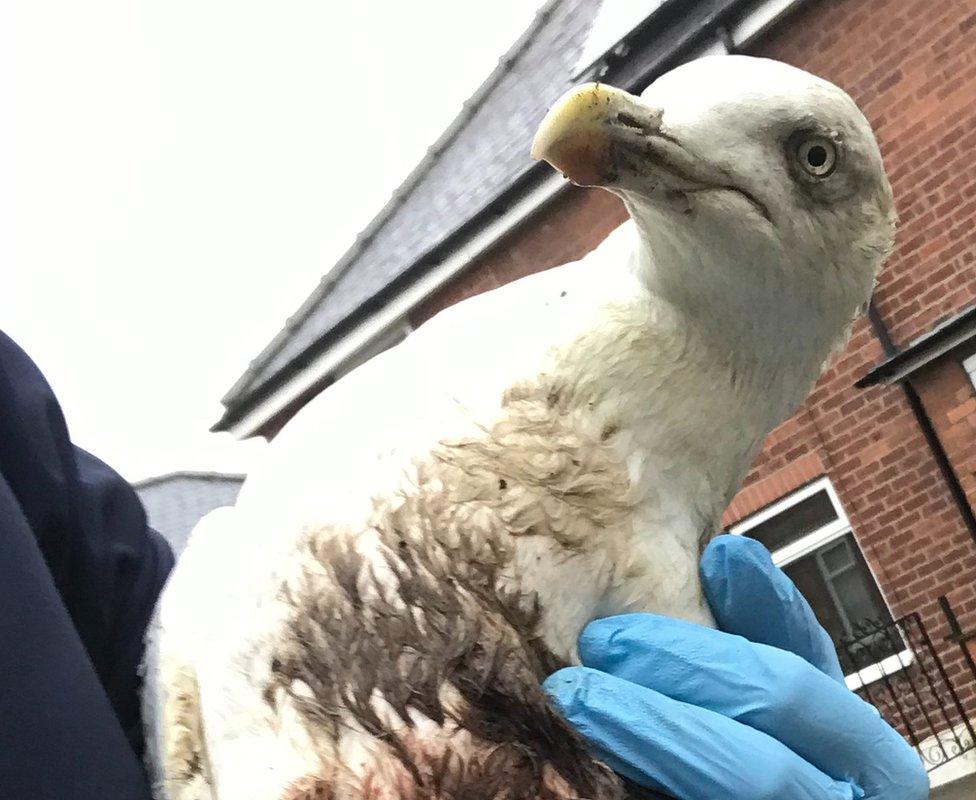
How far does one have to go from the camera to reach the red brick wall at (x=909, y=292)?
5066 millimetres

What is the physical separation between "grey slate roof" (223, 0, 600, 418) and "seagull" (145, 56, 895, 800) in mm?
5087

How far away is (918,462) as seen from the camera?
521 centimetres

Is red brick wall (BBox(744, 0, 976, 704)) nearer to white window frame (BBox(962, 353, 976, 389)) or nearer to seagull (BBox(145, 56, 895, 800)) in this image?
white window frame (BBox(962, 353, 976, 389))

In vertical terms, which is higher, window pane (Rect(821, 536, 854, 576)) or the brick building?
the brick building

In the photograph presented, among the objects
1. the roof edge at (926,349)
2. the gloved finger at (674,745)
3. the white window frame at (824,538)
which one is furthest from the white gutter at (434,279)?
the gloved finger at (674,745)

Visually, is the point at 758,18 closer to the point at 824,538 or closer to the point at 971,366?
the point at 971,366

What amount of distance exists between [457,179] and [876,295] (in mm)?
3314

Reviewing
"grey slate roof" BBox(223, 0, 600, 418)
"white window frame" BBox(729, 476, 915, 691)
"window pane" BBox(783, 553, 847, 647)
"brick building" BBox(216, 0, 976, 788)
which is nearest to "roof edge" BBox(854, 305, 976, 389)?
"brick building" BBox(216, 0, 976, 788)

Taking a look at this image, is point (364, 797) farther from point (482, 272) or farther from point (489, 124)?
point (489, 124)

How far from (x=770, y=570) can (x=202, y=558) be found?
2.11 ft

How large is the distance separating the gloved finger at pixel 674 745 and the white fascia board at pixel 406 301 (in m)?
5.02

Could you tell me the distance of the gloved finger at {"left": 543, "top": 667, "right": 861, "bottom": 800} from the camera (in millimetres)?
793

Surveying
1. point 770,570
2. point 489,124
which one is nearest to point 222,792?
point 770,570

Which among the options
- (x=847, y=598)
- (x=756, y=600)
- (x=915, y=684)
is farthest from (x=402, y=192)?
(x=756, y=600)
